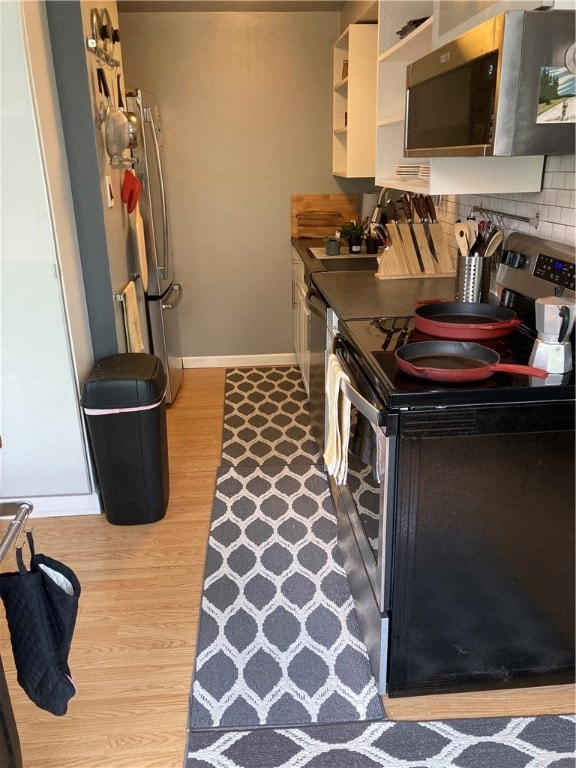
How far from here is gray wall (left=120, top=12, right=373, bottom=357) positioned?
3.75 m

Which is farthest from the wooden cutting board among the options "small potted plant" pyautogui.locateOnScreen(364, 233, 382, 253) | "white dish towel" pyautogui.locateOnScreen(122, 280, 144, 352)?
"white dish towel" pyautogui.locateOnScreen(122, 280, 144, 352)

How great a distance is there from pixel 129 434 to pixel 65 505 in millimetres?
532

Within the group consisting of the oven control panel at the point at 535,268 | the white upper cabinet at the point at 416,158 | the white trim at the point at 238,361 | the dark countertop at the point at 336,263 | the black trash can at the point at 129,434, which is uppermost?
the white upper cabinet at the point at 416,158

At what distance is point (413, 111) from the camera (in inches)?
79.1

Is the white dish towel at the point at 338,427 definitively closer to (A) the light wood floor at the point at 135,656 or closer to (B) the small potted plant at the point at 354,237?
(A) the light wood floor at the point at 135,656

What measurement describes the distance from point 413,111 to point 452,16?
0.98 ft

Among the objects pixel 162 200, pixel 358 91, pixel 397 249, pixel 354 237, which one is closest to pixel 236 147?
pixel 162 200

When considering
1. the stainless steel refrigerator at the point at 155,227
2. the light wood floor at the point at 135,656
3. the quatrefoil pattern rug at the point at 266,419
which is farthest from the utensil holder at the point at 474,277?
the stainless steel refrigerator at the point at 155,227

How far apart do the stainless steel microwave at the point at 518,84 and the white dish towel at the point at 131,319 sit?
165cm

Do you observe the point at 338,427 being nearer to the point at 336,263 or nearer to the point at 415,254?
the point at 415,254

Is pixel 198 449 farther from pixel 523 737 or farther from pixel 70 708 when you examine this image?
pixel 523 737

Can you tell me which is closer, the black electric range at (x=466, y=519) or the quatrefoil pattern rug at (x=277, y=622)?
the black electric range at (x=466, y=519)

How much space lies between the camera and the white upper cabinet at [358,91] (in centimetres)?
320

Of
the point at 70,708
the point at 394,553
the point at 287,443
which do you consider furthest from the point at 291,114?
the point at 70,708
